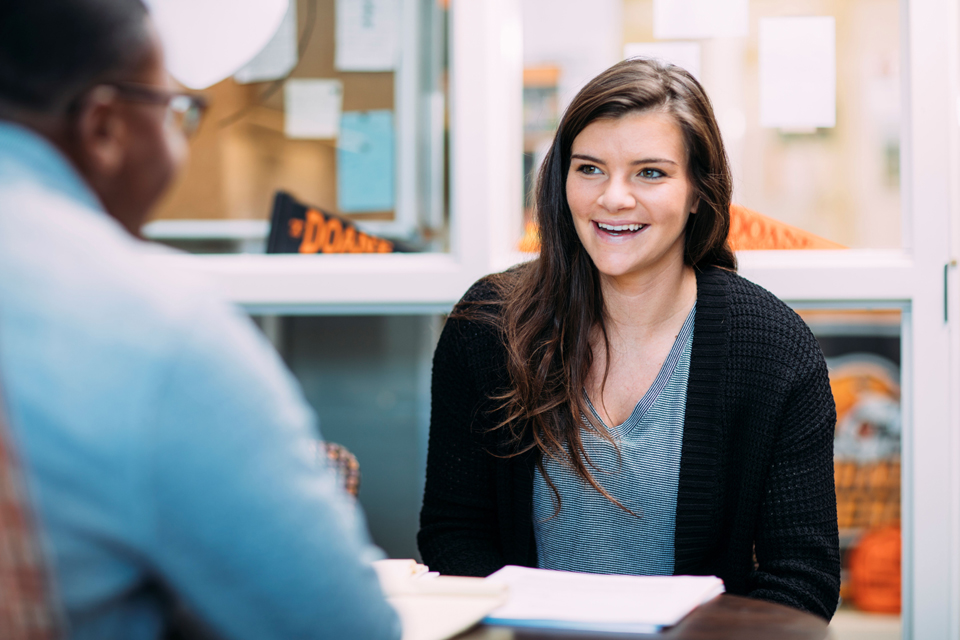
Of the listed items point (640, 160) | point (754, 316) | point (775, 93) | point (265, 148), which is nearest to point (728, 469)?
point (754, 316)

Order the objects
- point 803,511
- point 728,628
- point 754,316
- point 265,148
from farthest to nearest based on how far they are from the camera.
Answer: point 265,148 → point 754,316 → point 803,511 → point 728,628

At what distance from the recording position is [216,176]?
228cm

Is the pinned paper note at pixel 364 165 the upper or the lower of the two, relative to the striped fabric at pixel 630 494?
upper

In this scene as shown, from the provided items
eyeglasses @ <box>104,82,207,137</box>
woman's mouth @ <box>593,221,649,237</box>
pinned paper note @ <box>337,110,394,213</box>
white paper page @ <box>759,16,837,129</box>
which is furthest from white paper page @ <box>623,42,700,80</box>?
eyeglasses @ <box>104,82,207,137</box>

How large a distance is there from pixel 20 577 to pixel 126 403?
120mm

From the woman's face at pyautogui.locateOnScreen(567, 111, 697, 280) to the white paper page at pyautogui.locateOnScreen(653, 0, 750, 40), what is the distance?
0.50 meters

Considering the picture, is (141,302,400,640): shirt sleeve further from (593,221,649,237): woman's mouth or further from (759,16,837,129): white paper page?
(759,16,837,129): white paper page

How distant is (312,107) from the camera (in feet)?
7.38

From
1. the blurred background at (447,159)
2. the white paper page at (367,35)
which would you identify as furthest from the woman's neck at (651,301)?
the white paper page at (367,35)

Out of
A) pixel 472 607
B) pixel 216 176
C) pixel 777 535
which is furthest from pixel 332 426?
pixel 472 607

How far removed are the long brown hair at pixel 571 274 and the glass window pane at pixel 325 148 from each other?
1.80 ft

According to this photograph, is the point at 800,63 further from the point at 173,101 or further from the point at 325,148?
the point at 173,101

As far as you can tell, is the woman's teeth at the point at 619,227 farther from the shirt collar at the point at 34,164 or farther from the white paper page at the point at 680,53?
the shirt collar at the point at 34,164

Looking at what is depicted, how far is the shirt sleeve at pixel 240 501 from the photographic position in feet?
1.72
